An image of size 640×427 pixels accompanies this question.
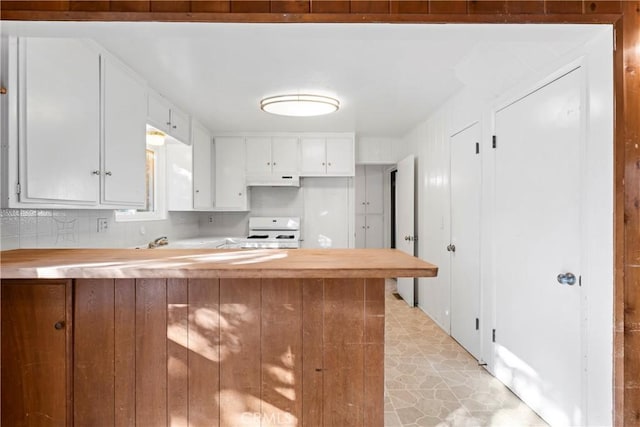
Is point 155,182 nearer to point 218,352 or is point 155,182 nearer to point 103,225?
point 103,225

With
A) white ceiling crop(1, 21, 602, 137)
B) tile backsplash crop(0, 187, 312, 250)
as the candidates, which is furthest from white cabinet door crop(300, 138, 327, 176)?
white ceiling crop(1, 21, 602, 137)

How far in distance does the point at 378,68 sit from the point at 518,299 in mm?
1880

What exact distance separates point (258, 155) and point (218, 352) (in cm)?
345

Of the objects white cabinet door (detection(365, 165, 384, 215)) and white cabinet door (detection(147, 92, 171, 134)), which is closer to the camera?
white cabinet door (detection(147, 92, 171, 134))

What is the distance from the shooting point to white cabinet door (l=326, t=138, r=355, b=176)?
15.1ft

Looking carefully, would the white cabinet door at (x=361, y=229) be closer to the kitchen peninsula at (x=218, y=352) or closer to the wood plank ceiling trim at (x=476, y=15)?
the kitchen peninsula at (x=218, y=352)

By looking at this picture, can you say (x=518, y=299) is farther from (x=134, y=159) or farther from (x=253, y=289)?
(x=134, y=159)

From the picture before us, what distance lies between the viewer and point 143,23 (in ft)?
4.15

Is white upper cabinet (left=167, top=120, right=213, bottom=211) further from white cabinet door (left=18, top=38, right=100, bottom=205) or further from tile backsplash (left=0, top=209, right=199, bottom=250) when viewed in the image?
white cabinet door (left=18, top=38, right=100, bottom=205)

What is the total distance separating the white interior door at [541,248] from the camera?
1.75 m

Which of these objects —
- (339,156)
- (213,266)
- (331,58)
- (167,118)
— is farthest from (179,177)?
(213,266)

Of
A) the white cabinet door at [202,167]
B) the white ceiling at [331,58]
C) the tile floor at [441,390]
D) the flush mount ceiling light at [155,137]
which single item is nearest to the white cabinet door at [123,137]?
the white ceiling at [331,58]

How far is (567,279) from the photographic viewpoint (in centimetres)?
176

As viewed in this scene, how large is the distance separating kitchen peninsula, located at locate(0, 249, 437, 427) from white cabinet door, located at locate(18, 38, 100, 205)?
416 millimetres
